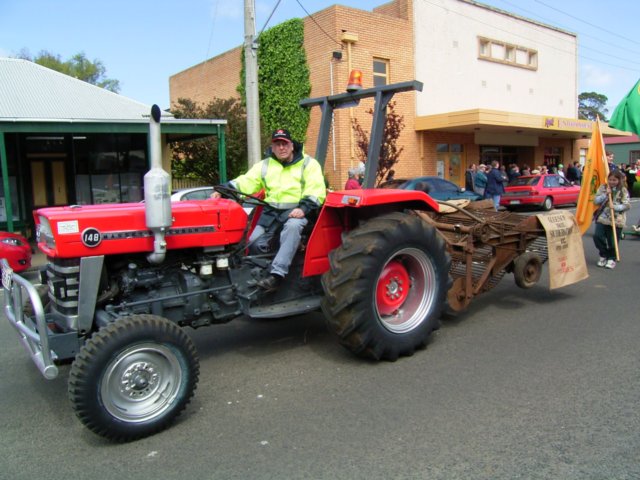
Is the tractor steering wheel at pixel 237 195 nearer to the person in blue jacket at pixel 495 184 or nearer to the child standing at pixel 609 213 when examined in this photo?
the child standing at pixel 609 213

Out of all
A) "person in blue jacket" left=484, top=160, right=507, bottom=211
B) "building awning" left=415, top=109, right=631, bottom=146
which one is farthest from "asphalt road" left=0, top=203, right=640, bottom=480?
"building awning" left=415, top=109, right=631, bottom=146

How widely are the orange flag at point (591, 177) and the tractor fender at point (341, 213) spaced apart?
4.11 meters

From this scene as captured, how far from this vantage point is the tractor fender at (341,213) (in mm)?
4582

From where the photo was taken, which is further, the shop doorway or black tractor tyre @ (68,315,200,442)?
the shop doorway

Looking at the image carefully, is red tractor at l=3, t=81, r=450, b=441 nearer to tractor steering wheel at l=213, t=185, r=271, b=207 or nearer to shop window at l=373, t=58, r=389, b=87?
tractor steering wheel at l=213, t=185, r=271, b=207

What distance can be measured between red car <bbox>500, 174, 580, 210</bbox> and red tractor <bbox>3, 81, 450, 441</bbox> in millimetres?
15508

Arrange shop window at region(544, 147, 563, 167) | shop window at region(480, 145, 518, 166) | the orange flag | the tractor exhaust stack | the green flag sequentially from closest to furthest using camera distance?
the tractor exhaust stack, the orange flag, the green flag, shop window at region(480, 145, 518, 166), shop window at region(544, 147, 563, 167)

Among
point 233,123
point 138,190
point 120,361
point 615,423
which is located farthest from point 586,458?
point 233,123

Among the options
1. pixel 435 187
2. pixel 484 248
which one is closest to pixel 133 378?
pixel 484 248

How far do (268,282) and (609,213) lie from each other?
656 centimetres

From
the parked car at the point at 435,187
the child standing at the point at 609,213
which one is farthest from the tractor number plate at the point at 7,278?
the parked car at the point at 435,187

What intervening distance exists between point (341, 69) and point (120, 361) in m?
17.3

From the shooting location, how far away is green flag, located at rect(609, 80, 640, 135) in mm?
8953

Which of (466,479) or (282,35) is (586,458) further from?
(282,35)
